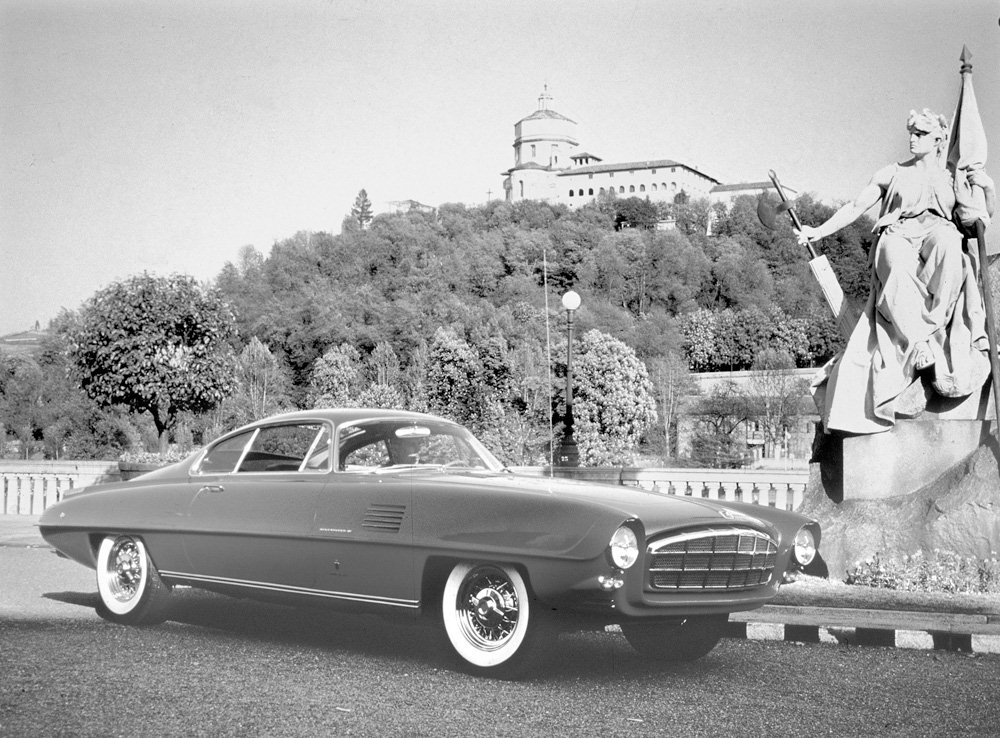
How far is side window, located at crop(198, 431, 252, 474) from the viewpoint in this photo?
24.7 ft

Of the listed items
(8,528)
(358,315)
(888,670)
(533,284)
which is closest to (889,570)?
(888,670)

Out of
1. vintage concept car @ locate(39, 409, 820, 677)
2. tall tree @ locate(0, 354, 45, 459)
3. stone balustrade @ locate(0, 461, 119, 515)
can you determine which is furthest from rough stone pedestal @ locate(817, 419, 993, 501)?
tall tree @ locate(0, 354, 45, 459)

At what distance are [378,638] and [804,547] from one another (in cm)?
260

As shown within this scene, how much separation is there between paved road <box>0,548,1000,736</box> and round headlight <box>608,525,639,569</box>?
2.07 feet

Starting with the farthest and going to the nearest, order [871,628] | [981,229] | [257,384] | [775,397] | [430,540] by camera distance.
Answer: [775,397] < [257,384] < [981,229] < [871,628] < [430,540]

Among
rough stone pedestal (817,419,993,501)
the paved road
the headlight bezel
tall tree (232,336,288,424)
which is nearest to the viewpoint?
the paved road

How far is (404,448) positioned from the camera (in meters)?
7.19

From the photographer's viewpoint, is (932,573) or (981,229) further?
(981,229)

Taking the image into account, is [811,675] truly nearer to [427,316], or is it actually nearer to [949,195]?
[949,195]

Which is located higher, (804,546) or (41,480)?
(804,546)

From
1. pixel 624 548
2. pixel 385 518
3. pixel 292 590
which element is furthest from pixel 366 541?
pixel 624 548

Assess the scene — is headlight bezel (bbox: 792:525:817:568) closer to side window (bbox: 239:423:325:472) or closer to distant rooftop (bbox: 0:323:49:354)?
side window (bbox: 239:423:325:472)

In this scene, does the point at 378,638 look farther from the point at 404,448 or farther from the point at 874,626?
the point at 874,626

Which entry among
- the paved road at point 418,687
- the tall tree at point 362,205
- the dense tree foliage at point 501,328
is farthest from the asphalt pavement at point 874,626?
the tall tree at point 362,205
